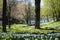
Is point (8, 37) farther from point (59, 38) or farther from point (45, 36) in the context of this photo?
point (59, 38)

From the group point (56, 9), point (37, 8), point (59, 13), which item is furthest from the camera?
point (59, 13)

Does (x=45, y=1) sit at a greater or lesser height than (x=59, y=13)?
greater

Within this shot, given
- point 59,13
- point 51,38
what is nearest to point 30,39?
point 51,38

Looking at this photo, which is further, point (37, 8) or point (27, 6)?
point (27, 6)

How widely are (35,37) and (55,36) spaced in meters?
0.72

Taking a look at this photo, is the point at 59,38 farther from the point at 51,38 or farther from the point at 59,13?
the point at 59,13

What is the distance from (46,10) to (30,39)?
4072 centimetres

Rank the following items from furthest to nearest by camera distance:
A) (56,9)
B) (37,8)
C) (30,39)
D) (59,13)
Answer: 1. (59,13)
2. (56,9)
3. (37,8)
4. (30,39)

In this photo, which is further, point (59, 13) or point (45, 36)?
point (59, 13)

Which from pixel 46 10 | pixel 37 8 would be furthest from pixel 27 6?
pixel 37 8

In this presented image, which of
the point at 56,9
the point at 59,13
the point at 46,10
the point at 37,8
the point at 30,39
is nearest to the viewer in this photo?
the point at 30,39

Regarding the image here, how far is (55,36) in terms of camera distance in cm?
636

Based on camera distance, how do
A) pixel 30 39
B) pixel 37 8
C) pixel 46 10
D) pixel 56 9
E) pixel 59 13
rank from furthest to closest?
pixel 46 10 → pixel 59 13 → pixel 56 9 → pixel 37 8 → pixel 30 39

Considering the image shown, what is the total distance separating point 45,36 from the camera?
6.32m
